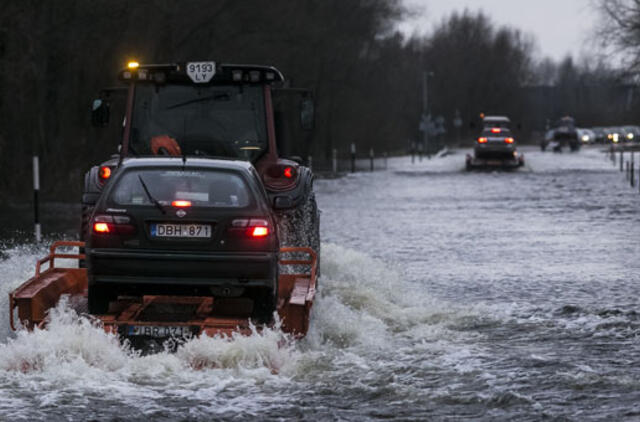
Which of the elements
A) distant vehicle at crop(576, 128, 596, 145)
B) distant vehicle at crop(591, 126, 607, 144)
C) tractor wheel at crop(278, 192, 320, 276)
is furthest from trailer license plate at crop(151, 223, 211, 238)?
distant vehicle at crop(576, 128, 596, 145)

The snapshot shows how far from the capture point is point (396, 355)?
9.88 m

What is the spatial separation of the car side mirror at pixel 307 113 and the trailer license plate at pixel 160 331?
5.76 metres

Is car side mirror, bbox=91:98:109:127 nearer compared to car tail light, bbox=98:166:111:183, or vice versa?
car tail light, bbox=98:166:111:183

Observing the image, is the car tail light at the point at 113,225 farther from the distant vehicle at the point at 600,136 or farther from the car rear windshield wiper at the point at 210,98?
the distant vehicle at the point at 600,136

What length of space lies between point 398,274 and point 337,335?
4966 millimetres

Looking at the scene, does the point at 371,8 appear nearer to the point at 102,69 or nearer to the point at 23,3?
the point at 102,69

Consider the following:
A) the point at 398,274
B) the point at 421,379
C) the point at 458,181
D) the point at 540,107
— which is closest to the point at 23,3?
the point at 398,274

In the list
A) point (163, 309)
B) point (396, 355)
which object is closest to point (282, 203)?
point (163, 309)

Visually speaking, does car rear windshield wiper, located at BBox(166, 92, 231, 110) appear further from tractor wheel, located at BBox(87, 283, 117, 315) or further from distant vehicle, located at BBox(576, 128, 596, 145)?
distant vehicle, located at BBox(576, 128, 596, 145)

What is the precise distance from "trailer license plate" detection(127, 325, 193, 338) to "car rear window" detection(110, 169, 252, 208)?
3.20 feet

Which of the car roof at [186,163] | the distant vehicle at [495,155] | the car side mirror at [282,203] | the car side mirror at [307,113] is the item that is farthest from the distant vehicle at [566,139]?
the car roof at [186,163]

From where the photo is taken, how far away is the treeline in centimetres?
3150

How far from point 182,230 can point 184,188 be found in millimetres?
458

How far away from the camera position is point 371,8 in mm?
61406
